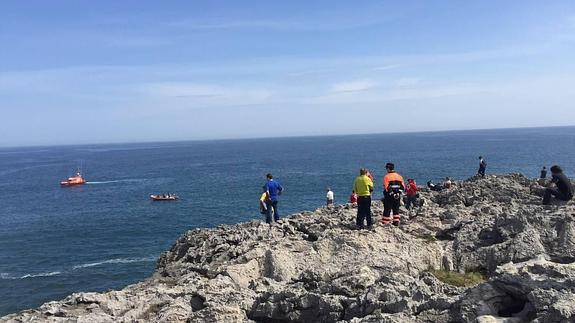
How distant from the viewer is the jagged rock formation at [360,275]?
8742 millimetres

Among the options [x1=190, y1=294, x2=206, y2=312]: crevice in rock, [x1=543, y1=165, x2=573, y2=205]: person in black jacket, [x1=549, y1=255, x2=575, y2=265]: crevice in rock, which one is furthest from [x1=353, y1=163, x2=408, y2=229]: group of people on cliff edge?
[x1=190, y1=294, x2=206, y2=312]: crevice in rock

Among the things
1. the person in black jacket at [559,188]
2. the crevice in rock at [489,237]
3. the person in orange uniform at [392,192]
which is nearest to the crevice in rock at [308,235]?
the person in orange uniform at [392,192]

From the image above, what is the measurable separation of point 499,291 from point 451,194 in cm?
2007

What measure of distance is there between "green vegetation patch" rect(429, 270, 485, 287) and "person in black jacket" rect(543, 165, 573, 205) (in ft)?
24.3

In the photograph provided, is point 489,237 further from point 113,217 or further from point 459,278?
point 113,217

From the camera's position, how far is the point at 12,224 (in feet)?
198

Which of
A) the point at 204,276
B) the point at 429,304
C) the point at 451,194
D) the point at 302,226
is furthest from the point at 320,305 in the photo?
the point at 451,194

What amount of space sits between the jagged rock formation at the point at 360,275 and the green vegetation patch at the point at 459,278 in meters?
0.42

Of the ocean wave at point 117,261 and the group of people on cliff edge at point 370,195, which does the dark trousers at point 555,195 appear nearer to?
the group of people on cliff edge at point 370,195

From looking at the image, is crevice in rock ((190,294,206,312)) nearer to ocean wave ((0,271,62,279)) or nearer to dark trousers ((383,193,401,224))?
dark trousers ((383,193,401,224))

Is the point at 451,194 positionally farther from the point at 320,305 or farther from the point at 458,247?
the point at 320,305

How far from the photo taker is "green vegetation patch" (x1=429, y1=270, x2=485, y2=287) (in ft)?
43.0

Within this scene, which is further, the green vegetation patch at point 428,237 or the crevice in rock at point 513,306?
the green vegetation patch at point 428,237

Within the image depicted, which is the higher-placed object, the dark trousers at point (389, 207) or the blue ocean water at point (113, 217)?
the dark trousers at point (389, 207)
